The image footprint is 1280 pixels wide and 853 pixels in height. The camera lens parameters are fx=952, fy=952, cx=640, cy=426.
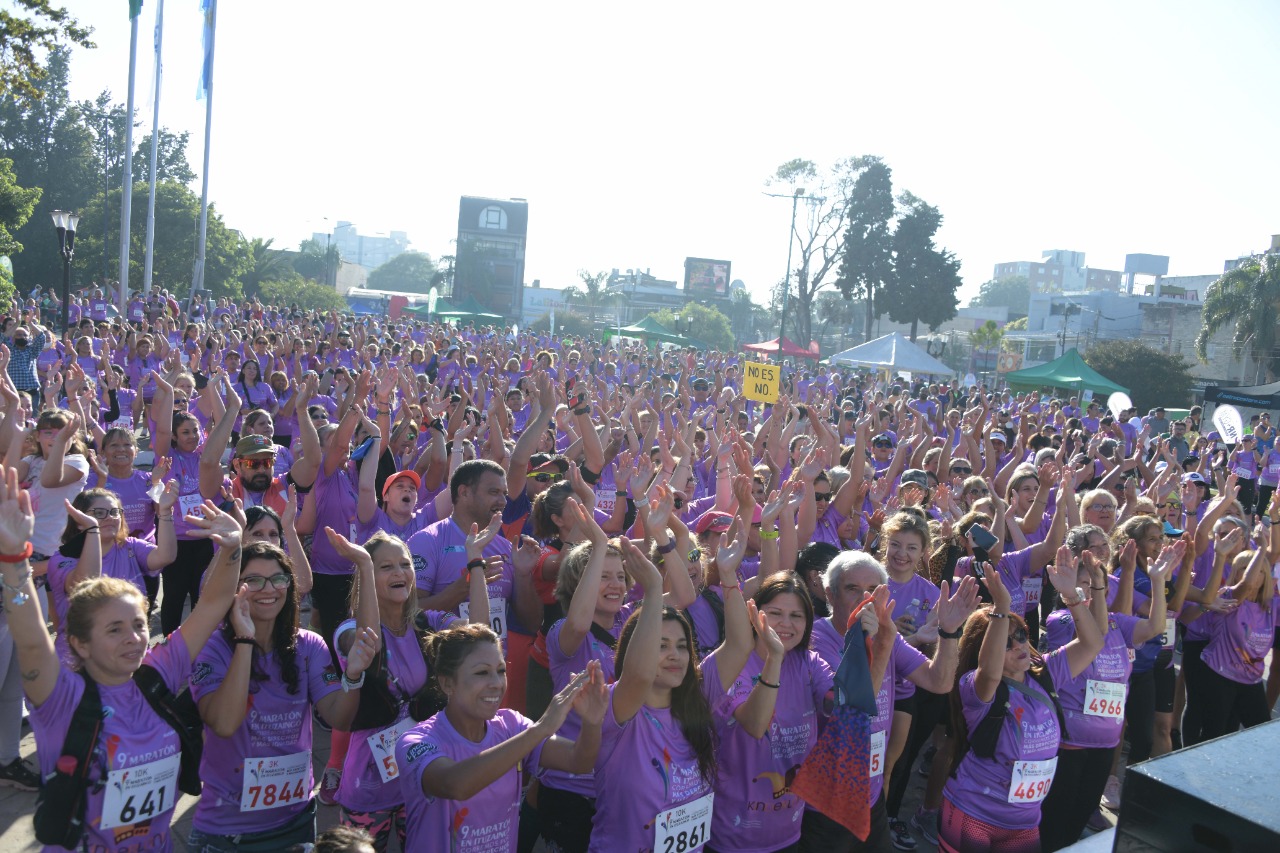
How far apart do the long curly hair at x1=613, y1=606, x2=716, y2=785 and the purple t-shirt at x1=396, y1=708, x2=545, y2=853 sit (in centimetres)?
51

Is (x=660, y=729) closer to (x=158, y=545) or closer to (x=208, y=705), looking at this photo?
(x=208, y=705)

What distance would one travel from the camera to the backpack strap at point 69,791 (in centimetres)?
260

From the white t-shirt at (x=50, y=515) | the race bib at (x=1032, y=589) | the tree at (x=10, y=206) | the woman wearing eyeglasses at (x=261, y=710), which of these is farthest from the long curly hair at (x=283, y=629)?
the tree at (x=10, y=206)

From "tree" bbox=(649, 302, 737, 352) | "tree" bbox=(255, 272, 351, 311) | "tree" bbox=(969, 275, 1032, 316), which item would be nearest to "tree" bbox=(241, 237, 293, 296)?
"tree" bbox=(255, 272, 351, 311)

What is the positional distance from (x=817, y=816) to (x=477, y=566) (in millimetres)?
1595

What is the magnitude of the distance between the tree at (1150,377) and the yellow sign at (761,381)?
2901 cm

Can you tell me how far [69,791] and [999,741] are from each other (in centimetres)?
313

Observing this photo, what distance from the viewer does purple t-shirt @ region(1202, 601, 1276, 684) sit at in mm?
→ 5535

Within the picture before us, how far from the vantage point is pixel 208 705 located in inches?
119

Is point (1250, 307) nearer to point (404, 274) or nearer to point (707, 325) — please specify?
point (707, 325)

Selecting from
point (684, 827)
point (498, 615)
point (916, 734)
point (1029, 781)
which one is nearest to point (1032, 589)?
point (916, 734)

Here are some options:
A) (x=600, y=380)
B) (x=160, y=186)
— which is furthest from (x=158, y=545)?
(x=160, y=186)

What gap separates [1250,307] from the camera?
36594mm

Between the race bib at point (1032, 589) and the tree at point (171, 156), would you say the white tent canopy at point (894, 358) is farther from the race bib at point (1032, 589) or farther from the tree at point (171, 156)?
the tree at point (171, 156)
